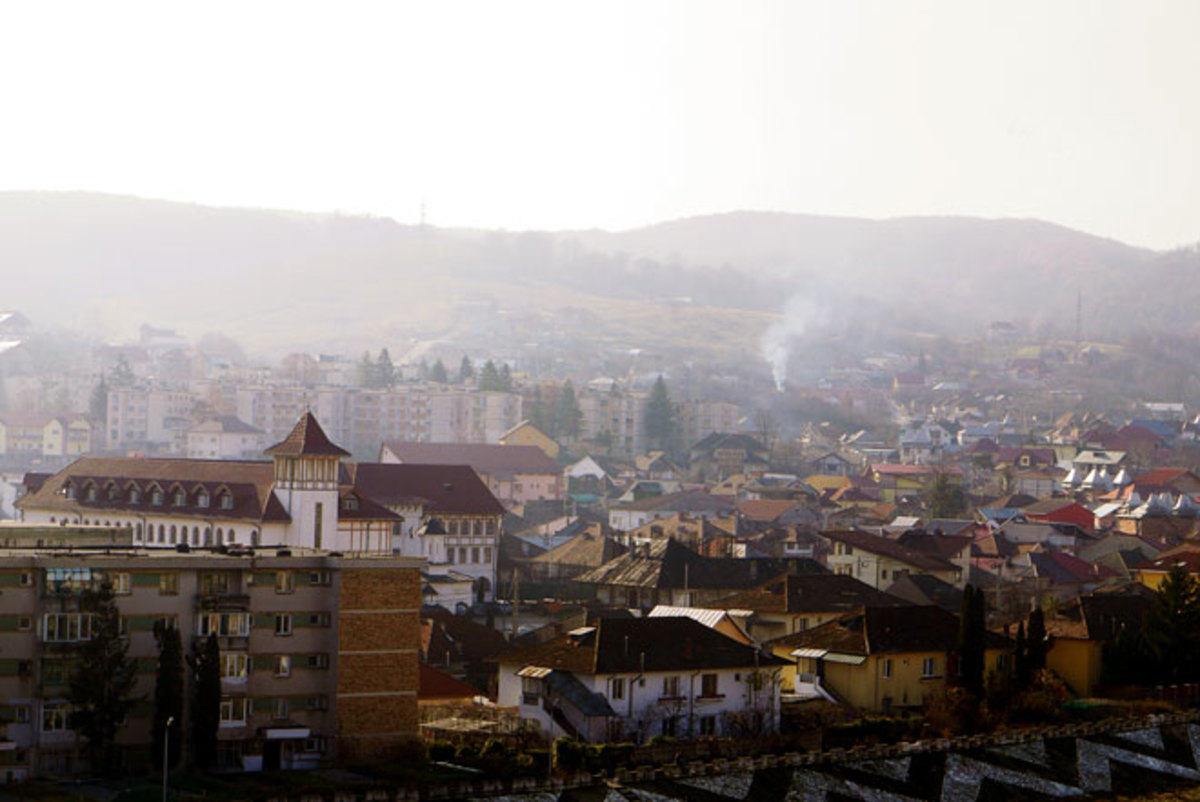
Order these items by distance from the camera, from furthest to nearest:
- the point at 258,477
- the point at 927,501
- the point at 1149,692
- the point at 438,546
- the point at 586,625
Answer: the point at 927,501 → the point at 438,546 → the point at 258,477 → the point at 1149,692 → the point at 586,625

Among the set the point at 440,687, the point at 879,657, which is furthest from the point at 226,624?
the point at 879,657

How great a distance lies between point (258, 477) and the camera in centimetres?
6944

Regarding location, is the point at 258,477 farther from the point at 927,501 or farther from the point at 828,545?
the point at 927,501

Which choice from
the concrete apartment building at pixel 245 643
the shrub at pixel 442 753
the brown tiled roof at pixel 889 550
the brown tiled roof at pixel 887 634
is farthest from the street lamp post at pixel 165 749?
the brown tiled roof at pixel 889 550

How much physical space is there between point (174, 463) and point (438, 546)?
44.3 ft

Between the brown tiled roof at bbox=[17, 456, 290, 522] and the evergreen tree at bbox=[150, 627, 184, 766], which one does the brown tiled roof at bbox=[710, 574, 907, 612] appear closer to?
the brown tiled roof at bbox=[17, 456, 290, 522]

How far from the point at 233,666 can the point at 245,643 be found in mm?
509

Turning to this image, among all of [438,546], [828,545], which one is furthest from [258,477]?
[828,545]

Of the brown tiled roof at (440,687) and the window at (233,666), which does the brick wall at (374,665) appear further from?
the brown tiled roof at (440,687)

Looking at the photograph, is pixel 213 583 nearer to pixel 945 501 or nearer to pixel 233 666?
pixel 233 666

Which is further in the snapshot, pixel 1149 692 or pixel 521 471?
pixel 521 471

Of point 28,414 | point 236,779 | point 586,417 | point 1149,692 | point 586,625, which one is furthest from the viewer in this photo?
point 586,417

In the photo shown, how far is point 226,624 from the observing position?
40500 mm

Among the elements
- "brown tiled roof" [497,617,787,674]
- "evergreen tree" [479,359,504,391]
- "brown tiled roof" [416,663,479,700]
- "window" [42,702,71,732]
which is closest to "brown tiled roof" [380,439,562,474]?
"evergreen tree" [479,359,504,391]
